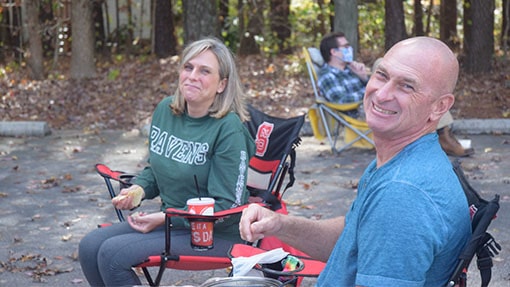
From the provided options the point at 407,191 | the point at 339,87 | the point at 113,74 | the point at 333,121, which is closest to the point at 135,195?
the point at 407,191

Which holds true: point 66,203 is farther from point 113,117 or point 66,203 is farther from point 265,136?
point 113,117

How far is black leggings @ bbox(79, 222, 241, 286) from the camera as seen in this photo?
3969 millimetres

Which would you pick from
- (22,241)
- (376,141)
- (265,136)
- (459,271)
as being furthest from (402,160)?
(22,241)

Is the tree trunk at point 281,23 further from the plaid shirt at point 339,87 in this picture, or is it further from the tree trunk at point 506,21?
the plaid shirt at point 339,87

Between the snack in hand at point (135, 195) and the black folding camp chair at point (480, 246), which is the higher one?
the black folding camp chair at point (480, 246)

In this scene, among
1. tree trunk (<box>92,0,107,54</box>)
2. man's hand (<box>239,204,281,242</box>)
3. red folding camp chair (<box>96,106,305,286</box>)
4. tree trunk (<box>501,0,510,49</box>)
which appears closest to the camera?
man's hand (<box>239,204,281,242</box>)

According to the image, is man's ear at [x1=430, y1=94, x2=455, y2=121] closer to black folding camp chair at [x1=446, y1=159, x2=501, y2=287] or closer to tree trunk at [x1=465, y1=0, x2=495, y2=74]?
black folding camp chair at [x1=446, y1=159, x2=501, y2=287]

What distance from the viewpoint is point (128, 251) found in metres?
3.97

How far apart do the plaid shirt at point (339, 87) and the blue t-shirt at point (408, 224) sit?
711 centimetres

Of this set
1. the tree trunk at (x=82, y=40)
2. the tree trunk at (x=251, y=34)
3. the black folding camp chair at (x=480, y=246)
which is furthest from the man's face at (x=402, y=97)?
the tree trunk at (x=251, y=34)

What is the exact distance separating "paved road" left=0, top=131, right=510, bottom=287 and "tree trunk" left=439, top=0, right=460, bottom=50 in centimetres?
828

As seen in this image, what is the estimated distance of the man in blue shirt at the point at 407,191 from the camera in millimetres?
2340

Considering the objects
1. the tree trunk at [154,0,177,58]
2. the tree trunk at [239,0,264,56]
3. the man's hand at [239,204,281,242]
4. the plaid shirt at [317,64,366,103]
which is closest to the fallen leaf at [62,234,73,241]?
the man's hand at [239,204,281,242]

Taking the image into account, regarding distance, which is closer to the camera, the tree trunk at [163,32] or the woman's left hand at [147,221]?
the woman's left hand at [147,221]
